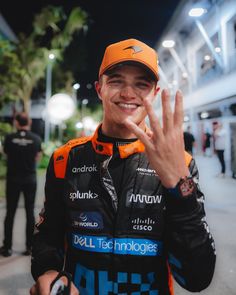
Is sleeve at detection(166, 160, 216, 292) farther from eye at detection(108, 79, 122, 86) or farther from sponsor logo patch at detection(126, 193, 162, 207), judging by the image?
eye at detection(108, 79, 122, 86)

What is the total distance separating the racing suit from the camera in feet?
4.92

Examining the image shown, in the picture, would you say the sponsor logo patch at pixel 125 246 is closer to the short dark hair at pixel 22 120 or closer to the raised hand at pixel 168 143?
the raised hand at pixel 168 143

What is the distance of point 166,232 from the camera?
59.7 inches

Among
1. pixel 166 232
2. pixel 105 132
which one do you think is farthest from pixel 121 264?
pixel 105 132

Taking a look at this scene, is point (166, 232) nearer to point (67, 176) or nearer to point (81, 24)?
point (67, 176)

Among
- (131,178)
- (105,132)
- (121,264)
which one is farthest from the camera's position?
(105,132)

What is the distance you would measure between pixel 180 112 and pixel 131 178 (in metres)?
0.50

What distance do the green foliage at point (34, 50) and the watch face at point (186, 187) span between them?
53.5 ft

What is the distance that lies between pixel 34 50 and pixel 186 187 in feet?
56.2

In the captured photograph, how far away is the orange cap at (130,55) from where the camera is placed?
162cm

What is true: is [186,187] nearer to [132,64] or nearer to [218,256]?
[132,64]

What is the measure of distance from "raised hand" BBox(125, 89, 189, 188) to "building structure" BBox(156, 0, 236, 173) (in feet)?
37.9

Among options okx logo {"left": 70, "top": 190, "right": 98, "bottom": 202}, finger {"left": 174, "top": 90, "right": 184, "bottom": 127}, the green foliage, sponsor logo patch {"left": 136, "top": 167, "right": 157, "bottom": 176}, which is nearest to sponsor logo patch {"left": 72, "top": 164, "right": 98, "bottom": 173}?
okx logo {"left": 70, "top": 190, "right": 98, "bottom": 202}

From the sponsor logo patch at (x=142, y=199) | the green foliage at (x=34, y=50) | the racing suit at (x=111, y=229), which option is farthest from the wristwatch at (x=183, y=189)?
the green foliage at (x=34, y=50)
